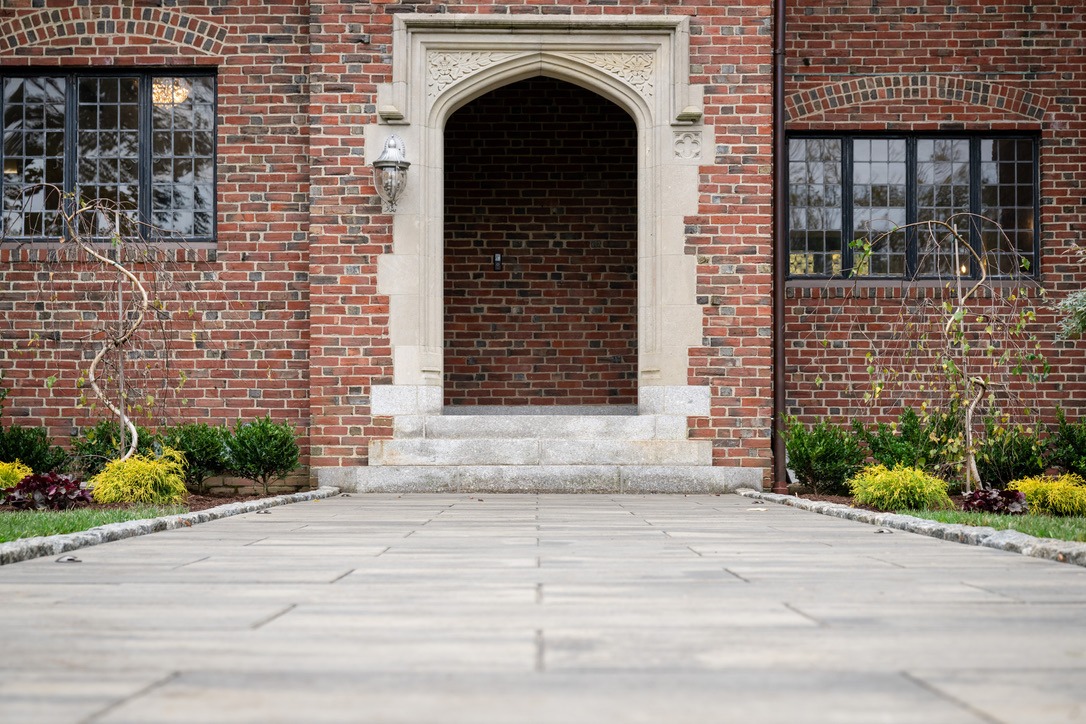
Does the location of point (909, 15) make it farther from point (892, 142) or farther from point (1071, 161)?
point (1071, 161)

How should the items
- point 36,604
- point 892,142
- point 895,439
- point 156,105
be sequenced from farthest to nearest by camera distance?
point 892,142, point 156,105, point 895,439, point 36,604

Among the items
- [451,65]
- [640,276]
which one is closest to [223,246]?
[451,65]

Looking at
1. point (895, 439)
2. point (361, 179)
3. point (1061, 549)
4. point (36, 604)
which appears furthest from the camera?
point (361, 179)

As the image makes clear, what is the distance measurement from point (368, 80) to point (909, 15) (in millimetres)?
5540

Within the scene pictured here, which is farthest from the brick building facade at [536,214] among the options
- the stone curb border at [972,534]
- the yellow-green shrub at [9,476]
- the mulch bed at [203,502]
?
the stone curb border at [972,534]

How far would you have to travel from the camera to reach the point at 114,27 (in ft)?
37.4

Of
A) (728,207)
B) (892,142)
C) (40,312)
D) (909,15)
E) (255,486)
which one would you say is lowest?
(255,486)

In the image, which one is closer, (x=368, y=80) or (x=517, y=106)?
(x=368, y=80)

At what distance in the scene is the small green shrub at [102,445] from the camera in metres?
9.95

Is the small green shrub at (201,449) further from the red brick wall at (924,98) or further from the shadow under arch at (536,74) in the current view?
the red brick wall at (924,98)

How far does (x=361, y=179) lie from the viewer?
10820 mm

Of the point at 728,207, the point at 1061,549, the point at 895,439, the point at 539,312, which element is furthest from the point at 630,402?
the point at 1061,549

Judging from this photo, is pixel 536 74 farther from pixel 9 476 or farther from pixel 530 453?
pixel 9 476

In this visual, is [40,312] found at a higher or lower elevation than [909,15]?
lower
